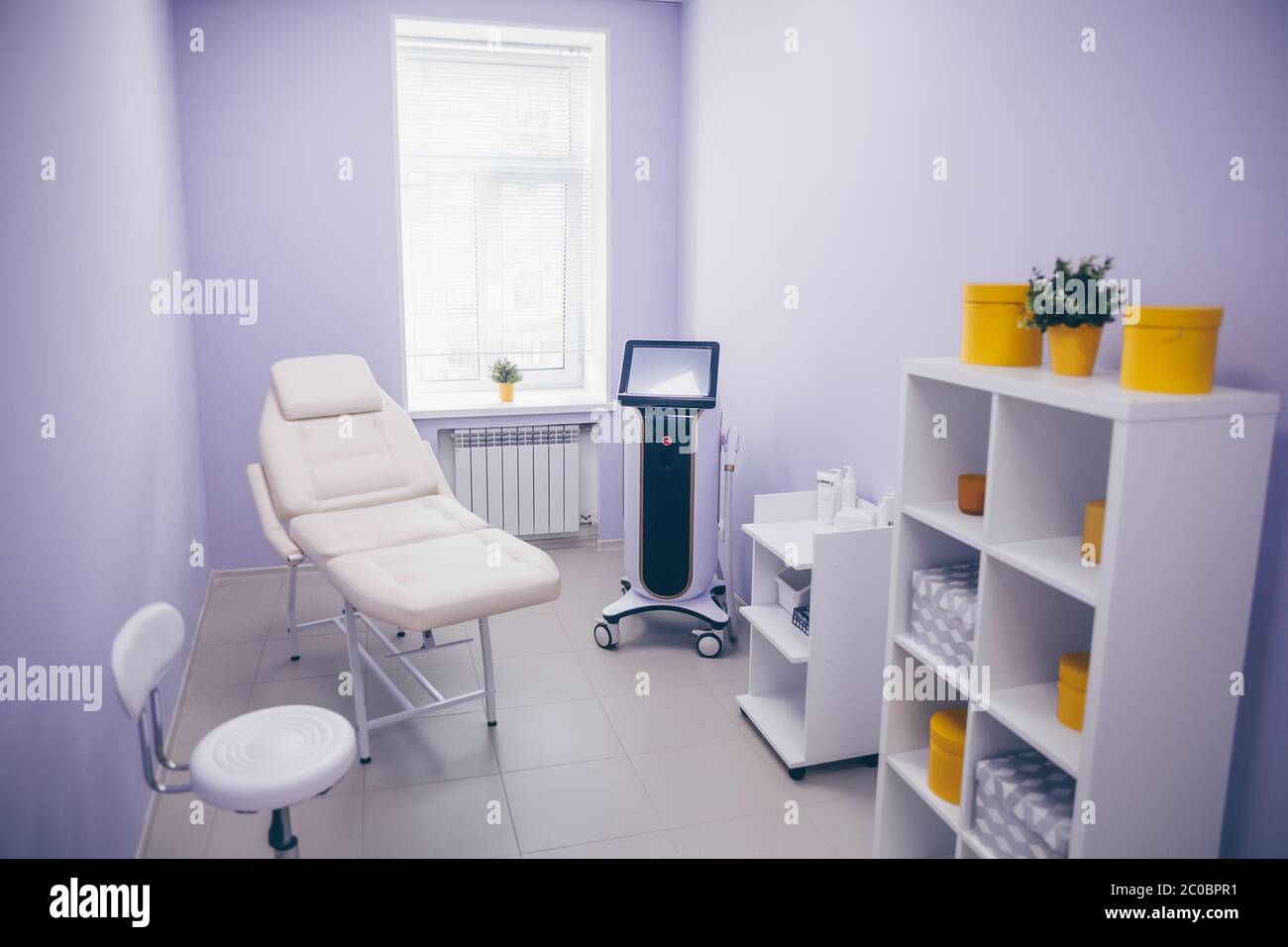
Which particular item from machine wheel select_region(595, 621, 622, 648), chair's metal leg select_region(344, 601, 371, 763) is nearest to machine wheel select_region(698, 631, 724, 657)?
machine wheel select_region(595, 621, 622, 648)

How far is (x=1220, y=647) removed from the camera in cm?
177

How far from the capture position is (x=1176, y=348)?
5.58 ft

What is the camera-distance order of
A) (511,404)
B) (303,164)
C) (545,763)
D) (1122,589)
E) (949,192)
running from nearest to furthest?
(1122,589) → (949,192) → (545,763) → (303,164) → (511,404)

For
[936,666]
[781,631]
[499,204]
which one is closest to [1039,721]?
[936,666]

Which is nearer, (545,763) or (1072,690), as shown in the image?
(1072,690)

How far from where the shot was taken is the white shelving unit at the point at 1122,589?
167 centimetres

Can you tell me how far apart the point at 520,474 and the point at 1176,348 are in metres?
3.72

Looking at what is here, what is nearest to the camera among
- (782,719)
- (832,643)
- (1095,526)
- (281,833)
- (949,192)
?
(1095,526)

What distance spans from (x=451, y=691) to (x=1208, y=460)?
2.66 m

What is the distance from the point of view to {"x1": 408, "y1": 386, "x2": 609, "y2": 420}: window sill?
4.88m

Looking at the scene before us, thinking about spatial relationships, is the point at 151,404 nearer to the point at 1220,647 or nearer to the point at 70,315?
the point at 70,315

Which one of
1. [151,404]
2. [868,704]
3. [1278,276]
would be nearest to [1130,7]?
[1278,276]

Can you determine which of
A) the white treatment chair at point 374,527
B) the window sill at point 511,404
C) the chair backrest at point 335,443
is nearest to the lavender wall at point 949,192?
the window sill at point 511,404

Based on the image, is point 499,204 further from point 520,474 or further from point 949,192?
point 949,192
